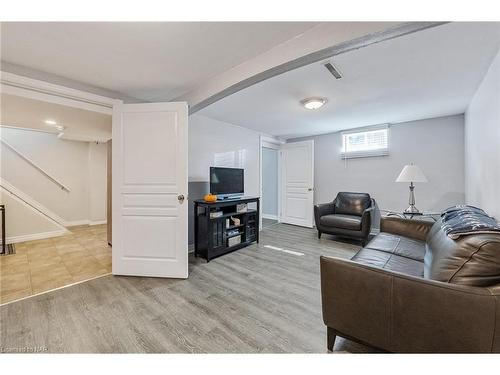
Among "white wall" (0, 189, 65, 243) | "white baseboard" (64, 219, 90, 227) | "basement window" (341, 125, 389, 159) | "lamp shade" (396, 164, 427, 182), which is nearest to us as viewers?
"lamp shade" (396, 164, 427, 182)

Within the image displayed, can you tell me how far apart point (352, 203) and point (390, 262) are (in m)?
2.57

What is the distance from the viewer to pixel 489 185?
2035 mm

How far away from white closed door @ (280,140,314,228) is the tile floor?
12.5 feet

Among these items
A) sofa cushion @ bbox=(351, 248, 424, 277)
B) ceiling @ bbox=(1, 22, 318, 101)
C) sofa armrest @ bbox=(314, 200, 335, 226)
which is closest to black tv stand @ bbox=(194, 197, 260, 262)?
sofa armrest @ bbox=(314, 200, 335, 226)

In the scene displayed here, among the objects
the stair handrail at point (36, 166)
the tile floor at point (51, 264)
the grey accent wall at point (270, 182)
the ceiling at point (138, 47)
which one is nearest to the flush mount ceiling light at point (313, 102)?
the ceiling at point (138, 47)

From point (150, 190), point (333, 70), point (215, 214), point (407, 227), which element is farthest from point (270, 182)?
point (333, 70)

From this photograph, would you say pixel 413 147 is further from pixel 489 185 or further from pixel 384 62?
pixel 384 62

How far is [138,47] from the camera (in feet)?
5.58

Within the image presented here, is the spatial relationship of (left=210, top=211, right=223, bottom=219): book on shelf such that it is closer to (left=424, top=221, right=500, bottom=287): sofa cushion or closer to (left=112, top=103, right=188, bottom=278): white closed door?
(left=112, top=103, right=188, bottom=278): white closed door

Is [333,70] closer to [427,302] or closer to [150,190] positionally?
[427,302]

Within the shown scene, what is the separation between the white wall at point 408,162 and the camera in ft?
11.5

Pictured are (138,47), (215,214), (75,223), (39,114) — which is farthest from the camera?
(75,223)

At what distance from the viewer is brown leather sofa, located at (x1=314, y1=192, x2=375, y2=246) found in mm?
3514
